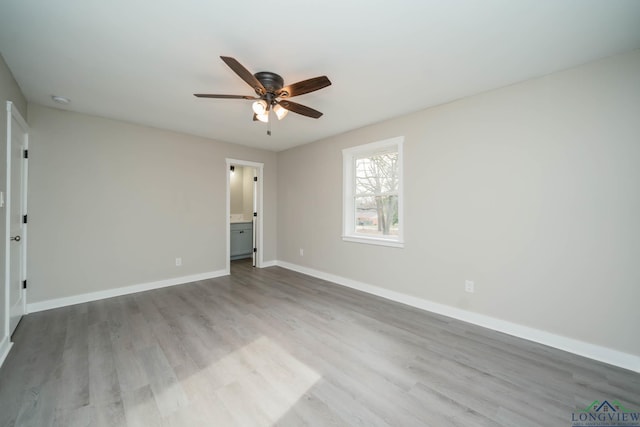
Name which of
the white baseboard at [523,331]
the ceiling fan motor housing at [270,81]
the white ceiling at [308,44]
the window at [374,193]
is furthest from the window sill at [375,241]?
the ceiling fan motor housing at [270,81]

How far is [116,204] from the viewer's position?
3.64 metres

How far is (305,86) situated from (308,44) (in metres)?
0.29

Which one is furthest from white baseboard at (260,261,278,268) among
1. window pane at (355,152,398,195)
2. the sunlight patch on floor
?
the sunlight patch on floor

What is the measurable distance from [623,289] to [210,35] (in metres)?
3.79

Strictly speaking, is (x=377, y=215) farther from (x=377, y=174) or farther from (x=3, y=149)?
(x=3, y=149)

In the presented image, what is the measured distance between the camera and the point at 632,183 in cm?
202

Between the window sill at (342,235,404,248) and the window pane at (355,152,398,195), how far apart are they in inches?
27.6

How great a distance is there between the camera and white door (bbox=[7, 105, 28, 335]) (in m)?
2.44

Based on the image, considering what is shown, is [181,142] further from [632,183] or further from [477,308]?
[632,183]

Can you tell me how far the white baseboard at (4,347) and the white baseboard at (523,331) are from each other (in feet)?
12.1

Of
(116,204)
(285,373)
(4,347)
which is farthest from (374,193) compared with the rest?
(4,347)

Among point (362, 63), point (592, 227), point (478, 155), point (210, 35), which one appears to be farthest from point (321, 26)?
point (592, 227)

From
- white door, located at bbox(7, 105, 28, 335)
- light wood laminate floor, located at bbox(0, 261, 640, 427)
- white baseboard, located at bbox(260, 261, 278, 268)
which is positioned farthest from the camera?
white baseboard, located at bbox(260, 261, 278, 268)

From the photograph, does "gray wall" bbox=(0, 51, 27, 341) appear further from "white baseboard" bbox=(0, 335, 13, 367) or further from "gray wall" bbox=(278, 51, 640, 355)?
"gray wall" bbox=(278, 51, 640, 355)
